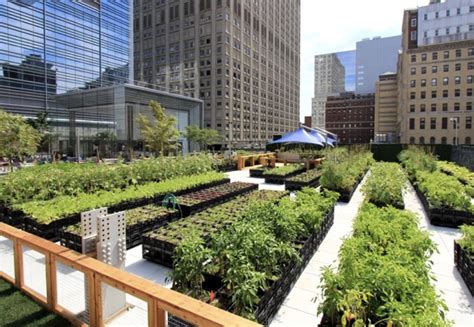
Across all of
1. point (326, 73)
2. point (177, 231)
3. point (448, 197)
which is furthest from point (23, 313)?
point (326, 73)

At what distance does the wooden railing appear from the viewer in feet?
7.09

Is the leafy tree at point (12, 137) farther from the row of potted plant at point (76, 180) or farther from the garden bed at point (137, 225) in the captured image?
the garden bed at point (137, 225)

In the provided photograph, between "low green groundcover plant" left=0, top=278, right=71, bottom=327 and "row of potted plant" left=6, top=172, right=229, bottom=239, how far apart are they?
7.26 feet

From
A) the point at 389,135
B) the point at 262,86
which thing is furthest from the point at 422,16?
the point at 262,86

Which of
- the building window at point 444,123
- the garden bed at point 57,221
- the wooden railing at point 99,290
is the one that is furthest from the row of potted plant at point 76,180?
the building window at point 444,123

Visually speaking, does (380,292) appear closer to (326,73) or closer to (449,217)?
(449,217)

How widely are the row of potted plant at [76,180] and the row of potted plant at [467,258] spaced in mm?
8550

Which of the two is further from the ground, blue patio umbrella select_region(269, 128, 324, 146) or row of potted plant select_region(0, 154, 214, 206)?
blue patio umbrella select_region(269, 128, 324, 146)

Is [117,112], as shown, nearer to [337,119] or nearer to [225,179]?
[225,179]

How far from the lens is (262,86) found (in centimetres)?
8544

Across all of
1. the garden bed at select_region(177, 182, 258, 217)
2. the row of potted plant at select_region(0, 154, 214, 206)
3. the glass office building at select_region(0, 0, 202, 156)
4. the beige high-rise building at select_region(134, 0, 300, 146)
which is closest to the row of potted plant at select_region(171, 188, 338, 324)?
the garden bed at select_region(177, 182, 258, 217)

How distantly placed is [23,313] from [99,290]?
1272mm

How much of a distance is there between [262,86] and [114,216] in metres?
85.5

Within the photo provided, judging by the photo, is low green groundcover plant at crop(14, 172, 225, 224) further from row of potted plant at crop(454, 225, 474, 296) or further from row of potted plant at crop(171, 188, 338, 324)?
row of potted plant at crop(454, 225, 474, 296)
